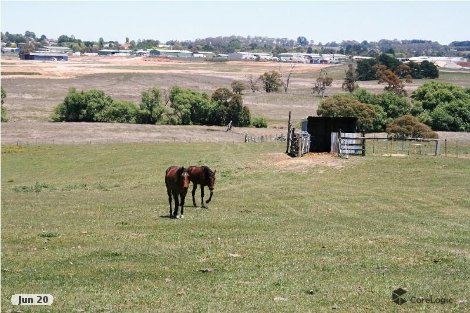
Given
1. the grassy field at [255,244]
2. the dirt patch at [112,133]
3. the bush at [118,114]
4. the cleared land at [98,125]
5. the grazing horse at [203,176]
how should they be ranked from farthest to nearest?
the bush at [118,114]
the cleared land at [98,125]
the dirt patch at [112,133]
the grazing horse at [203,176]
the grassy field at [255,244]

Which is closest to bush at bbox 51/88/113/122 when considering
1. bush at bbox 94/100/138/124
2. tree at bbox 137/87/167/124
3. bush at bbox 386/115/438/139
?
bush at bbox 94/100/138/124

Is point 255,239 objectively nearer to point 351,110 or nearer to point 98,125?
point 351,110

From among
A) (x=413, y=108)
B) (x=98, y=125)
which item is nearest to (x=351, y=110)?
(x=413, y=108)

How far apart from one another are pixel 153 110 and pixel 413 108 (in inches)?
1515

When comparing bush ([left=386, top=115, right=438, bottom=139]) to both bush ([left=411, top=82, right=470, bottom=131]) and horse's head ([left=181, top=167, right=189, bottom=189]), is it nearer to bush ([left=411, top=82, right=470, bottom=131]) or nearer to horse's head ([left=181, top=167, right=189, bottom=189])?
bush ([left=411, top=82, right=470, bottom=131])

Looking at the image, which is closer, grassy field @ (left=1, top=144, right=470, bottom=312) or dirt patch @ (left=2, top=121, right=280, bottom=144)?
grassy field @ (left=1, top=144, right=470, bottom=312)

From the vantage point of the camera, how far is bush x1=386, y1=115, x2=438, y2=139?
3866 inches

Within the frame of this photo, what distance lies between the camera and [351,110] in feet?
354

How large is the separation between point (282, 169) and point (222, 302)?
36206mm

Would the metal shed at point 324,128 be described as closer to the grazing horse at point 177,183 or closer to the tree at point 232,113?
the grazing horse at point 177,183

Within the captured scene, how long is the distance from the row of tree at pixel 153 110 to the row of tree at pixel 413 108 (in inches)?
625

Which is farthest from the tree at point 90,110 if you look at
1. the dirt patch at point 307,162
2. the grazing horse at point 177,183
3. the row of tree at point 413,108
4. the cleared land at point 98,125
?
the grazing horse at point 177,183

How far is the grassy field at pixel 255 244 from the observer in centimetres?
1466

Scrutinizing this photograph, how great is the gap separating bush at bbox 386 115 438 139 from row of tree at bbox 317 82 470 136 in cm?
531
